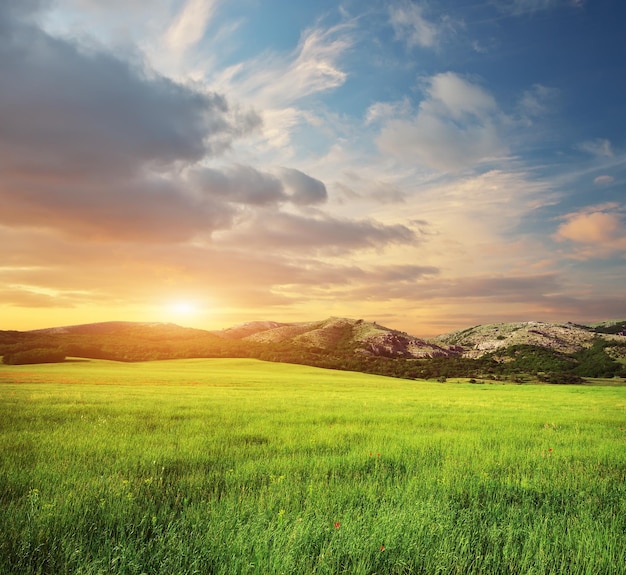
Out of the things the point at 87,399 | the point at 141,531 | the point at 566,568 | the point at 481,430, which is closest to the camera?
the point at 566,568

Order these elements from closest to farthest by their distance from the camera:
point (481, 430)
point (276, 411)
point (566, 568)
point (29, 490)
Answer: point (566, 568) < point (29, 490) < point (481, 430) < point (276, 411)

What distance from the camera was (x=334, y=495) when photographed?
21.7 ft

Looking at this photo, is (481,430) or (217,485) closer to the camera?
(217,485)

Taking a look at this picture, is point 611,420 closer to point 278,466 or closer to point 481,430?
point 481,430

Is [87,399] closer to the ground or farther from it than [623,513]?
closer to the ground

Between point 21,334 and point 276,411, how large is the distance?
166822mm

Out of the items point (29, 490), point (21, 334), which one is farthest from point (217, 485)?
point (21, 334)

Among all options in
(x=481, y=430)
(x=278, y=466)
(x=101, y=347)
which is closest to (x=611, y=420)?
(x=481, y=430)

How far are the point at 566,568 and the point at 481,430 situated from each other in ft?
37.3

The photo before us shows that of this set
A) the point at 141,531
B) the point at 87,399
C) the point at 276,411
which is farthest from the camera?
the point at 87,399

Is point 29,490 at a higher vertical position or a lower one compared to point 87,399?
higher

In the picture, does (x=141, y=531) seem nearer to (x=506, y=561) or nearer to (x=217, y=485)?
(x=217, y=485)

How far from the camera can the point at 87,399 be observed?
2284cm

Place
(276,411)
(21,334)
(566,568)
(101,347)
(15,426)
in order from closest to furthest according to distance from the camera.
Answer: (566,568) → (15,426) → (276,411) → (101,347) → (21,334)
